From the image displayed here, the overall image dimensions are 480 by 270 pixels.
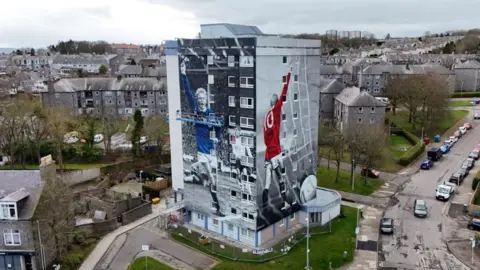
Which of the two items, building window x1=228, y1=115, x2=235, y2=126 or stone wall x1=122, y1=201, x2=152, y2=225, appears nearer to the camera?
building window x1=228, y1=115, x2=235, y2=126

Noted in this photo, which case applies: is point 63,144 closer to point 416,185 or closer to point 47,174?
point 47,174

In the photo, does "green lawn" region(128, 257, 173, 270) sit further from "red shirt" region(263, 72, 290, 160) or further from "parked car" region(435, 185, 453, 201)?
"parked car" region(435, 185, 453, 201)

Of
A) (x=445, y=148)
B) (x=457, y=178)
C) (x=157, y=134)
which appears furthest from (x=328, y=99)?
(x=157, y=134)

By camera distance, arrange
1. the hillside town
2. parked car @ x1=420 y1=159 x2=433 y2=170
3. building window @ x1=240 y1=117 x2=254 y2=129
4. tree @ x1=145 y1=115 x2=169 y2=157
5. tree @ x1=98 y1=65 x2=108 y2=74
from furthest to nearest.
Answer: tree @ x1=98 y1=65 x2=108 y2=74, tree @ x1=145 y1=115 x2=169 y2=157, parked car @ x1=420 y1=159 x2=433 y2=170, building window @ x1=240 y1=117 x2=254 y2=129, the hillside town

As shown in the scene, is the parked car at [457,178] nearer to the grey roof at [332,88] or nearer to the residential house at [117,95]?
the grey roof at [332,88]

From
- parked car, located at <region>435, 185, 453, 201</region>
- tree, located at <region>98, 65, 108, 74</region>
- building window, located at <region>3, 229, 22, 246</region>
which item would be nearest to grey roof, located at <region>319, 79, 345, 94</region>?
parked car, located at <region>435, 185, 453, 201</region>

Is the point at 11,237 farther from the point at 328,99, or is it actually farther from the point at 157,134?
the point at 328,99

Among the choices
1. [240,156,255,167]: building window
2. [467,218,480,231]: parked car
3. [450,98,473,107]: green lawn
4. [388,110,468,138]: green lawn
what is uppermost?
[240,156,255,167]: building window
